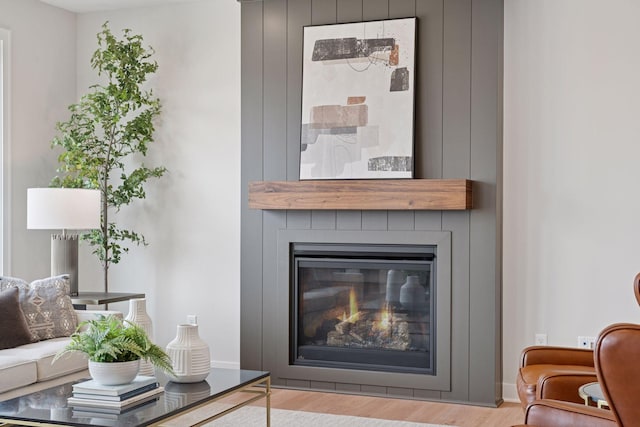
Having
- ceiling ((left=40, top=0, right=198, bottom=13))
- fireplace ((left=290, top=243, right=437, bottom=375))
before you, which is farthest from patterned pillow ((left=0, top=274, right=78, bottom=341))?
ceiling ((left=40, top=0, right=198, bottom=13))

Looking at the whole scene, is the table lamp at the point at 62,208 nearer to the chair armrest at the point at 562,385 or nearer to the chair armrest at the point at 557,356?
the chair armrest at the point at 557,356

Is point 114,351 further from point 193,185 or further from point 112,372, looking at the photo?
point 193,185

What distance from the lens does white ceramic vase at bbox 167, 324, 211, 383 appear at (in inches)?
140

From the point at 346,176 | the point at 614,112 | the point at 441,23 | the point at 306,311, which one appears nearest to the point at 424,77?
the point at 441,23

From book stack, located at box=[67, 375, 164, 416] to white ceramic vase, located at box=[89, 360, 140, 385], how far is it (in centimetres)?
2

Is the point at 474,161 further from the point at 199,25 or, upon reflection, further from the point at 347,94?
the point at 199,25

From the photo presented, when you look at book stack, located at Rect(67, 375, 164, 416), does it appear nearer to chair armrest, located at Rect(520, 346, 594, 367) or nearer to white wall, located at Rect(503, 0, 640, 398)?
chair armrest, located at Rect(520, 346, 594, 367)

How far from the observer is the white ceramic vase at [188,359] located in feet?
11.6

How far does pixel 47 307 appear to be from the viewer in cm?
452

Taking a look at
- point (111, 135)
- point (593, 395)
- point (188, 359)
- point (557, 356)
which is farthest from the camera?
point (111, 135)

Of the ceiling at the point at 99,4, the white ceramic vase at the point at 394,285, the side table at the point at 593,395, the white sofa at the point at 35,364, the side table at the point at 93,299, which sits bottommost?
the white sofa at the point at 35,364

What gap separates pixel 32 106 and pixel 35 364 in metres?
2.55

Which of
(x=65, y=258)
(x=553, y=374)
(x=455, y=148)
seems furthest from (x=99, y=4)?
(x=553, y=374)

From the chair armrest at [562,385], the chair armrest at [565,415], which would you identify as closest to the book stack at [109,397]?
the chair armrest at [565,415]
